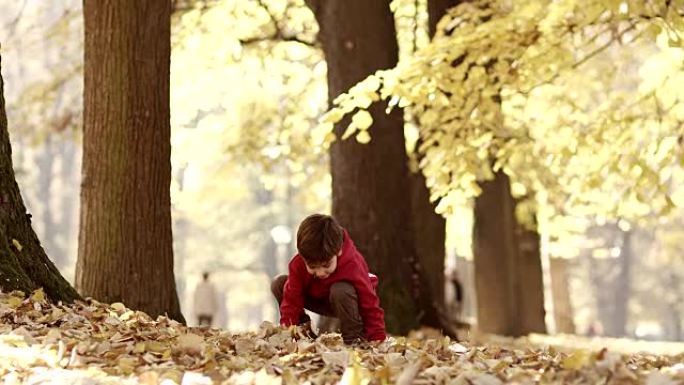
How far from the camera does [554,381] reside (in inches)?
146

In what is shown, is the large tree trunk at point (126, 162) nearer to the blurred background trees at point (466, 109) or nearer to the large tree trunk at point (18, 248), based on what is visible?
the large tree trunk at point (18, 248)

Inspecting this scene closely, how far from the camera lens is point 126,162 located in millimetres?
6914

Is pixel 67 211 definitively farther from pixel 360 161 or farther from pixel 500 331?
pixel 360 161

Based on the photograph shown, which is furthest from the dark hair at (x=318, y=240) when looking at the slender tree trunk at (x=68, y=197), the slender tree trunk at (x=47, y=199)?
the slender tree trunk at (x=68, y=197)

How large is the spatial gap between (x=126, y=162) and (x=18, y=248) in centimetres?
106

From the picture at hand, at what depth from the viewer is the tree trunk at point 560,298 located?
21734mm

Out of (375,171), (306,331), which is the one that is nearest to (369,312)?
(306,331)

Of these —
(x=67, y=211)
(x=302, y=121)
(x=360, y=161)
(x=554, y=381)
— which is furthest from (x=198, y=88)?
(x=67, y=211)

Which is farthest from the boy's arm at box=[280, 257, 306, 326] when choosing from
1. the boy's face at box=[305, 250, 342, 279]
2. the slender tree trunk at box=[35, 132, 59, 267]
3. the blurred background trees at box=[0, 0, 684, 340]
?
the slender tree trunk at box=[35, 132, 59, 267]

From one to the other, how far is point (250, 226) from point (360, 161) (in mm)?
35042

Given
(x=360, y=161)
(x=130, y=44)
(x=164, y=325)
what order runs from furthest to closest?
(x=360, y=161) → (x=130, y=44) → (x=164, y=325)

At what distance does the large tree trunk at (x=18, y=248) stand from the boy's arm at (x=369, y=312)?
68.5 inches

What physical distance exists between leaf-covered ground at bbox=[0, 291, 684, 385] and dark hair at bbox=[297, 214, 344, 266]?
0.48m

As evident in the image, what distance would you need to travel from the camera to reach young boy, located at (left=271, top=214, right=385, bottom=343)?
591cm
